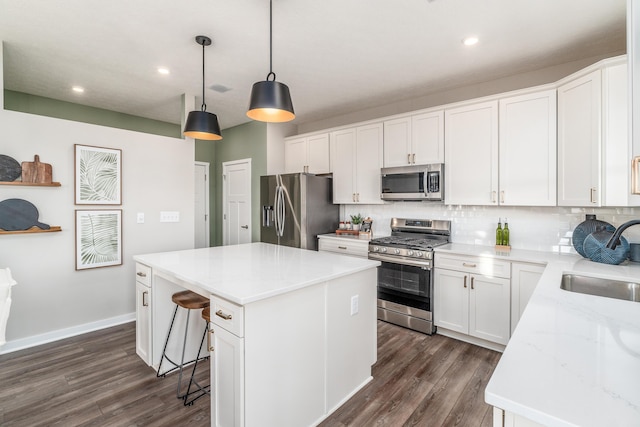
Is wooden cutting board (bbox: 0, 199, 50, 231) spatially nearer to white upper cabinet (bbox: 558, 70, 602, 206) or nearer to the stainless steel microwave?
the stainless steel microwave

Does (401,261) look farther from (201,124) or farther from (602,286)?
(201,124)

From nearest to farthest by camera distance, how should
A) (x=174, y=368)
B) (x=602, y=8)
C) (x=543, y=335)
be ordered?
(x=543, y=335), (x=602, y=8), (x=174, y=368)

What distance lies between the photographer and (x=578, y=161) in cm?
257

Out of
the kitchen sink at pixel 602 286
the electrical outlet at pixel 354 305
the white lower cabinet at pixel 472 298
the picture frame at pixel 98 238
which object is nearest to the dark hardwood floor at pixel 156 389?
the white lower cabinet at pixel 472 298

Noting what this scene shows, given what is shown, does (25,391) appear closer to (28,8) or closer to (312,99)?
(28,8)

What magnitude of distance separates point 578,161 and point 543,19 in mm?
1149

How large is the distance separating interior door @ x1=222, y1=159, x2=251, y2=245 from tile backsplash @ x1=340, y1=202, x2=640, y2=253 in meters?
2.64

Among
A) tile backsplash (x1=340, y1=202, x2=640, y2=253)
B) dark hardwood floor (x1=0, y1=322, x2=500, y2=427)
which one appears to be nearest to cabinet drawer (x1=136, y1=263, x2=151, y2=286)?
dark hardwood floor (x1=0, y1=322, x2=500, y2=427)

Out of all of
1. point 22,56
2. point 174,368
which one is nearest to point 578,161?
point 174,368

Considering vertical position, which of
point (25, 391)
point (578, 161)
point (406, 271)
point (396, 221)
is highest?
point (578, 161)

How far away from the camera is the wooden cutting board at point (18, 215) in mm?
2803

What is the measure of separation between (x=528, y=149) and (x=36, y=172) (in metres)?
4.65

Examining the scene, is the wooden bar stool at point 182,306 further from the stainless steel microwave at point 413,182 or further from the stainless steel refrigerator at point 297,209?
the stainless steel microwave at point 413,182

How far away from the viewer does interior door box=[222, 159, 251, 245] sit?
5.38 metres
